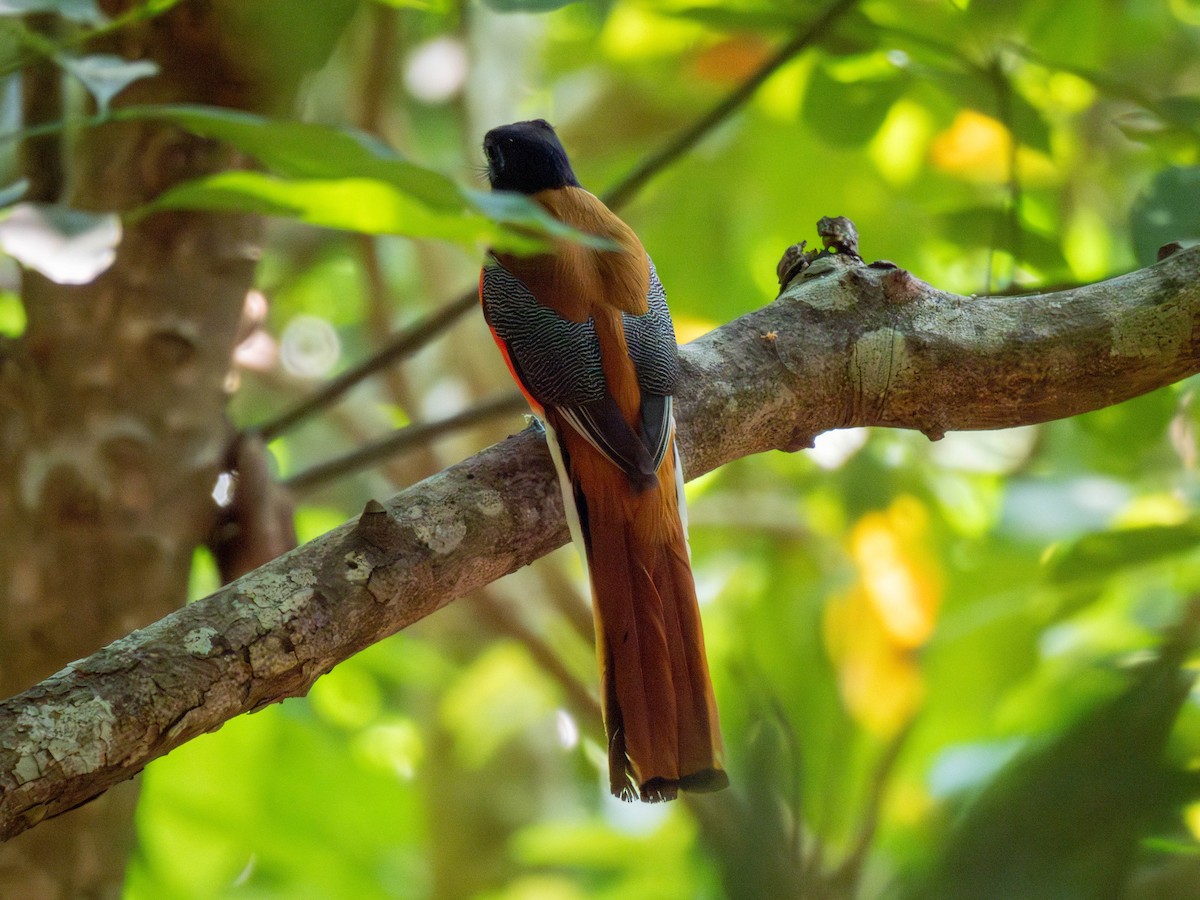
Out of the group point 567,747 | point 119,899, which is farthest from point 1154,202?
point 567,747

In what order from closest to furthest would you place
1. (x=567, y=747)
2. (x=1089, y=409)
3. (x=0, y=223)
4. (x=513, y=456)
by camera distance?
1. (x=0, y=223)
2. (x=513, y=456)
3. (x=1089, y=409)
4. (x=567, y=747)

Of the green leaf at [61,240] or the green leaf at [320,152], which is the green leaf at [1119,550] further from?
the green leaf at [61,240]

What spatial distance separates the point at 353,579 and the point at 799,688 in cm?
78

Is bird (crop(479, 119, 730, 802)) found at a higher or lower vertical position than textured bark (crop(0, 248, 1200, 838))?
lower

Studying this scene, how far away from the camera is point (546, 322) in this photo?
263cm

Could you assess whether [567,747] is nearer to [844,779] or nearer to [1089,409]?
[1089,409]

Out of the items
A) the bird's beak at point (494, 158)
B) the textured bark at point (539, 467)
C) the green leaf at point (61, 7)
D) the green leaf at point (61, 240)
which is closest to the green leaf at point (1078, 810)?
the textured bark at point (539, 467)

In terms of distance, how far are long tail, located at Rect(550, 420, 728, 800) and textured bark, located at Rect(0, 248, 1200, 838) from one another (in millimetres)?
143

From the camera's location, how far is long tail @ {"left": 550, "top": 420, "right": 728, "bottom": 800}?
2174 mm

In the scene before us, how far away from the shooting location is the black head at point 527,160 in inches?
135

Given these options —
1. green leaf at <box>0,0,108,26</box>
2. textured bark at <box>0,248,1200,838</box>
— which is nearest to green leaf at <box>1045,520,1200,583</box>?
textured bark at <box>0,248,1200,838</box>

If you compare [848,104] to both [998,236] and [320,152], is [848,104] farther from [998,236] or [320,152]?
[320,152]

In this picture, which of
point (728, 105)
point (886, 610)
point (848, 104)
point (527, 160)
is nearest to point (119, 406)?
point (527, 160)

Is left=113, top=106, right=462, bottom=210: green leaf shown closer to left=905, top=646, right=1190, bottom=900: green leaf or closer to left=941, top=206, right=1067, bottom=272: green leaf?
left=905, top=646, right=1190, bottom=900: green leaf
